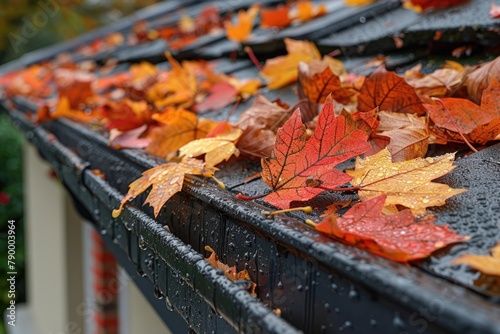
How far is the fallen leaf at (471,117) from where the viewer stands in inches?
37.7

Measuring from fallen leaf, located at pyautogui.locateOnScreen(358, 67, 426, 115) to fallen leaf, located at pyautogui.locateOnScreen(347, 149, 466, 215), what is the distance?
29cm

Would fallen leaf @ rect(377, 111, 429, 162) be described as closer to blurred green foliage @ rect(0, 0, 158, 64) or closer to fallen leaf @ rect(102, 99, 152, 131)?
fallen leaf @ rect(102, 99, 152, 131)

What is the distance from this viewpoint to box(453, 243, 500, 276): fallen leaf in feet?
1.73

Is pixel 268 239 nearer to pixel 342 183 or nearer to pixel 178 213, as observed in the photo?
pixel 342 183

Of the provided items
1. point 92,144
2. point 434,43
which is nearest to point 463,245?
point 434,43

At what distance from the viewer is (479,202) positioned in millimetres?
722

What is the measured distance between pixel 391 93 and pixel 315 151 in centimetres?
36

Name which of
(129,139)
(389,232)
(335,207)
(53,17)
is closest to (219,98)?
(129,139)

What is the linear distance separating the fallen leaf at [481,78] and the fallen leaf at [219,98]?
0.80m

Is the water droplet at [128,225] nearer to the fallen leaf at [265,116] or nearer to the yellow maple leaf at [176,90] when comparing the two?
the fallen leaf at [265,116]

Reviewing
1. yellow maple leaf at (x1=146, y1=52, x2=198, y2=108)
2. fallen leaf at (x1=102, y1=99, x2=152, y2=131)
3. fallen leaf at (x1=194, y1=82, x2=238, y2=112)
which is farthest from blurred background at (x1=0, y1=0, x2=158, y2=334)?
fallen leaf at (x1=194, y1=82, x2=238, y2=112)

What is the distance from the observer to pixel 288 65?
1.81 m

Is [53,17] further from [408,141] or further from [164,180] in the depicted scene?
[408,141]

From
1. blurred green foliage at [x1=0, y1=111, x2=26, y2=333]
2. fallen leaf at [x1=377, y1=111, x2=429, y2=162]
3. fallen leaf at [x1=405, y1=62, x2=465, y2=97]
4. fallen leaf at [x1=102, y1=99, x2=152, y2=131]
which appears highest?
fallen leaf at [x1=405, y1=62, x2=465, y2=97]
